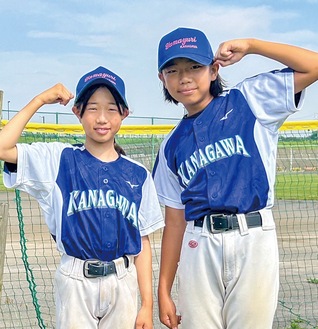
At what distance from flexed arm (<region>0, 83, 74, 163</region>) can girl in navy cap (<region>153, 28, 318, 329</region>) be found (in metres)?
0.54

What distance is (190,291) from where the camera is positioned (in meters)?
3.20

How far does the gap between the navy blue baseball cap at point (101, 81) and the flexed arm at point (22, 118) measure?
0.07 meters

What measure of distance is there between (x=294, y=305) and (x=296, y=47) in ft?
13.1

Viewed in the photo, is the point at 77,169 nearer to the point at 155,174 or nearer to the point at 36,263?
the point at 155,174

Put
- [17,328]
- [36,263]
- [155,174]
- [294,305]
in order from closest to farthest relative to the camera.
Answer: [155,174], [17,328], [294,305], [36,263]

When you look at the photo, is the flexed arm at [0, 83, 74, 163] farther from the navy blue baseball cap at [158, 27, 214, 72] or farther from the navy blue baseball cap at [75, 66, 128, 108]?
the navy blue baseball cap at [158, 27, 214, 72]

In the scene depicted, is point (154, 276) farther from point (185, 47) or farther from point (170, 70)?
point (185, 47)

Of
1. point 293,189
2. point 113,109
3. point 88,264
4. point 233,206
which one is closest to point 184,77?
point 113,109

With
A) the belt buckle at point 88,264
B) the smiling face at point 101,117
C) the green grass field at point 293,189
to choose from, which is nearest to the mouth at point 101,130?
the smiling face at point 101,117

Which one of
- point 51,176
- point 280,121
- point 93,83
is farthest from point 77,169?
point 280,121

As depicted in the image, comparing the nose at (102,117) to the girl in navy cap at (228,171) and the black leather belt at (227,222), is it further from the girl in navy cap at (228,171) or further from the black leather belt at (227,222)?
the black leather belt at (227,222)

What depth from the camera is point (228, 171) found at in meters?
3.18

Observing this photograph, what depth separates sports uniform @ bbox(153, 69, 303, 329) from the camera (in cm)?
312

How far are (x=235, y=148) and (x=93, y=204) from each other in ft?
2.52
